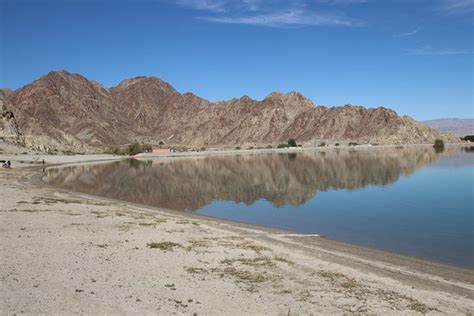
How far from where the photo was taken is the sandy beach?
9828 millimetres

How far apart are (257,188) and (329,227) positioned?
65.5ft

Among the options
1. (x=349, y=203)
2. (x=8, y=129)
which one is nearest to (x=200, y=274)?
(x=349, y=203)

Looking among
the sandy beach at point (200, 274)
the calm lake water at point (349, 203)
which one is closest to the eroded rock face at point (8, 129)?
the calm lake water at point (349, 203)

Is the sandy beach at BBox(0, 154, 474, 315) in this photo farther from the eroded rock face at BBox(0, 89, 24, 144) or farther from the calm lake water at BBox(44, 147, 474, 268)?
the eroded rock face at BBox(0, 89, 24, 144)

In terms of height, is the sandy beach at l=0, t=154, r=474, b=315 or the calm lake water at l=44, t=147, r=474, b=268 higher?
the sandy beach at l=0, t=154, r=474, b=315

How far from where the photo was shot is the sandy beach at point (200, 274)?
9.83 meters

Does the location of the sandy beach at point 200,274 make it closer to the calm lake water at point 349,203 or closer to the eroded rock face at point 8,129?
the calm lake water at point 349,203

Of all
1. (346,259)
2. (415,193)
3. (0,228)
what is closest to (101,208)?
(0,228)

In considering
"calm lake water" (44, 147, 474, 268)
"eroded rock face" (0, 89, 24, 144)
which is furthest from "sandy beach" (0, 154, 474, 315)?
"eroded rock face" (0, 89, 24, 144)

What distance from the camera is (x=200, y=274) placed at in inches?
480

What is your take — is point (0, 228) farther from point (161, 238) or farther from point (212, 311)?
point (212, 311)

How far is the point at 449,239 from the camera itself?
19531 mm

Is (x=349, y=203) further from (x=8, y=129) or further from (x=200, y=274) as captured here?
(x=8, y=129)

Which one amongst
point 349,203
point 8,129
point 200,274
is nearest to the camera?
point 200,274
